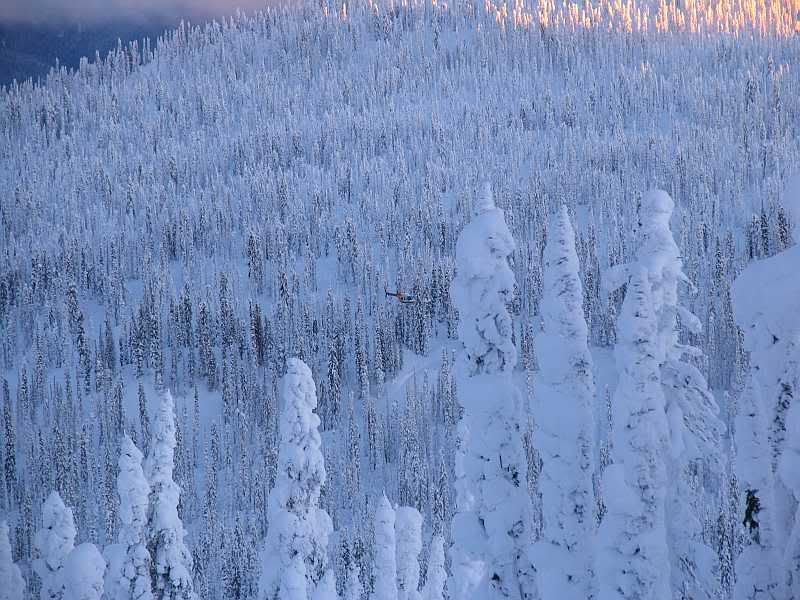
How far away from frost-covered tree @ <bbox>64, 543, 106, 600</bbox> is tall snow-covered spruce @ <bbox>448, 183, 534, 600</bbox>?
18.6 meters

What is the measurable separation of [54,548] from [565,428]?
2413 cm

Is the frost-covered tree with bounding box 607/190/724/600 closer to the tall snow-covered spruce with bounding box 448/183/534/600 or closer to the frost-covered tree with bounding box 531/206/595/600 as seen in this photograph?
the frost-covered tree with bounding box 531/206/595/600

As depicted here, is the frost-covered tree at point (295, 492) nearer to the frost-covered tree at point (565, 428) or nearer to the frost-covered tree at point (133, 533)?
the frost-covered tree at point (133, 533)

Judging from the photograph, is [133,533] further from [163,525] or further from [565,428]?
[565,428]

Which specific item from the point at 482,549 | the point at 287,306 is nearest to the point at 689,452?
the point at 482,549

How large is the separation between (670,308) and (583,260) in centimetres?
13668

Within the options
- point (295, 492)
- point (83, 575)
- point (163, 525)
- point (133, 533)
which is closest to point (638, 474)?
point (295, 492)

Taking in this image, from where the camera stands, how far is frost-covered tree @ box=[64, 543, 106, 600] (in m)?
33.6

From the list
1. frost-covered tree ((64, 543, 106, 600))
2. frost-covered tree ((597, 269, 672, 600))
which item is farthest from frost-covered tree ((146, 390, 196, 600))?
frost-covered tree ((597, 269, 672, 600))

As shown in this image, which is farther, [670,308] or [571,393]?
[571,393]

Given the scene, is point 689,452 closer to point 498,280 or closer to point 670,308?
point 670,308

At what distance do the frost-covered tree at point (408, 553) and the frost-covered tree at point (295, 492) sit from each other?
16815 millimetres

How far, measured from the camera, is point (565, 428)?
22344 mm

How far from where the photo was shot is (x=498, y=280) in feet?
70.9
